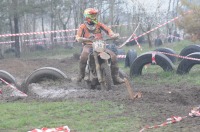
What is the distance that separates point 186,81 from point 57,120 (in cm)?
551

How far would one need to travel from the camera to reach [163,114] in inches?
300

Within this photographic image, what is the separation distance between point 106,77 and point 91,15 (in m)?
1.71

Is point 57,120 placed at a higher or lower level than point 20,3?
lower

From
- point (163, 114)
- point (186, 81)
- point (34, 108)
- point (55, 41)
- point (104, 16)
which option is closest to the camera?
point (163, 114)

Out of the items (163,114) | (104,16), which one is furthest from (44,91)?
(104,16)

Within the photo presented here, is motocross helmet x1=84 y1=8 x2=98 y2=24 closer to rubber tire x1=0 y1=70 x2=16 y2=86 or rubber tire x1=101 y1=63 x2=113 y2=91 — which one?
rubber tire x1=101 y1=63 x2=113 y2=91

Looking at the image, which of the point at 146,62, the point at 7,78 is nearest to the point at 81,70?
the point at 146,62

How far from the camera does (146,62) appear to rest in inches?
531

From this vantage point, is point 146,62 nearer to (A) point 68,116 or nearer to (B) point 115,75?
(B) point 115,75

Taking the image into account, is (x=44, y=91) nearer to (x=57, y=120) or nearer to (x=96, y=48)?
(x=96, y=48)

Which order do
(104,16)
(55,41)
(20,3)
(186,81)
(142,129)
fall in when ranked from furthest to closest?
1. (55,41)
2. (104,16)
3. (20,3)
4. (186,81)
5. (142,129)

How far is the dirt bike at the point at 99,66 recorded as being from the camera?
10664 mm

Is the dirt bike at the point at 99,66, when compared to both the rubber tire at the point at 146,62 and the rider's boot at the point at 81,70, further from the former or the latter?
the rubber tire at the point at 146,62

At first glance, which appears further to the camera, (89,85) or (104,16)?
(104,16)
